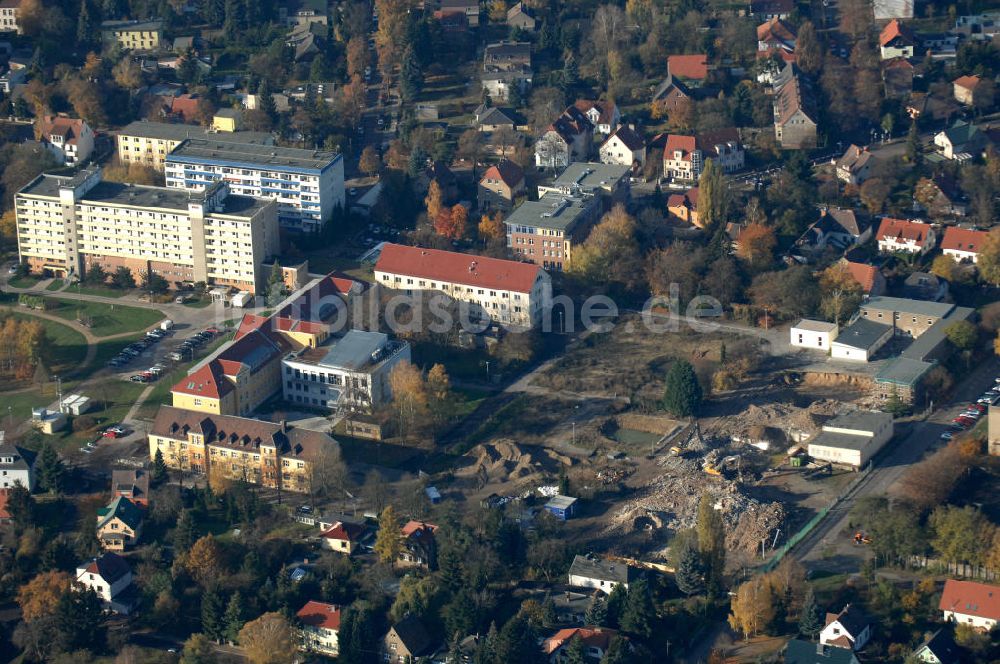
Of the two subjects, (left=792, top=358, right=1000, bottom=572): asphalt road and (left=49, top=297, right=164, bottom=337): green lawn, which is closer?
(left=792, top=358, right=1000, bottom=572): asphalt road

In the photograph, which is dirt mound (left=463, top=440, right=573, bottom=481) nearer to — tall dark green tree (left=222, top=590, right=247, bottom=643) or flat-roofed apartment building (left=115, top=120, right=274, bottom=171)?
tall dark green tree (left=222, top=590, right=247, bottom=643)

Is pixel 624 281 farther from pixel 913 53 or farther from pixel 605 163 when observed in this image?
pixel 913 53

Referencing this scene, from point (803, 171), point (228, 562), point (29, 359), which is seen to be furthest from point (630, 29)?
point (228, 562)

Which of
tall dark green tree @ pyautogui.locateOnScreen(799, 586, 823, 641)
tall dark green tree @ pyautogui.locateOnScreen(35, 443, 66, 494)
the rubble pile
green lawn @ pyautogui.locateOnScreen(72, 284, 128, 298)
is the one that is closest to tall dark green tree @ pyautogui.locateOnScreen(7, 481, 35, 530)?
tall dark green tree @ pyautogui.locateOnScreen(35, 443, 66, 494)

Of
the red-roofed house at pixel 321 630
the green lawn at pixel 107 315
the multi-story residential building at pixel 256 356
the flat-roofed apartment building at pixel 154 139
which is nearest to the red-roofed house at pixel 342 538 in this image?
the red-roofed house at pixel 321 630

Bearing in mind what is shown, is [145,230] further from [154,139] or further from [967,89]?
[967,89]

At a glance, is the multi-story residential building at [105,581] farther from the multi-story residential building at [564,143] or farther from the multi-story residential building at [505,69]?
the multi-story residential building at [505,69]
